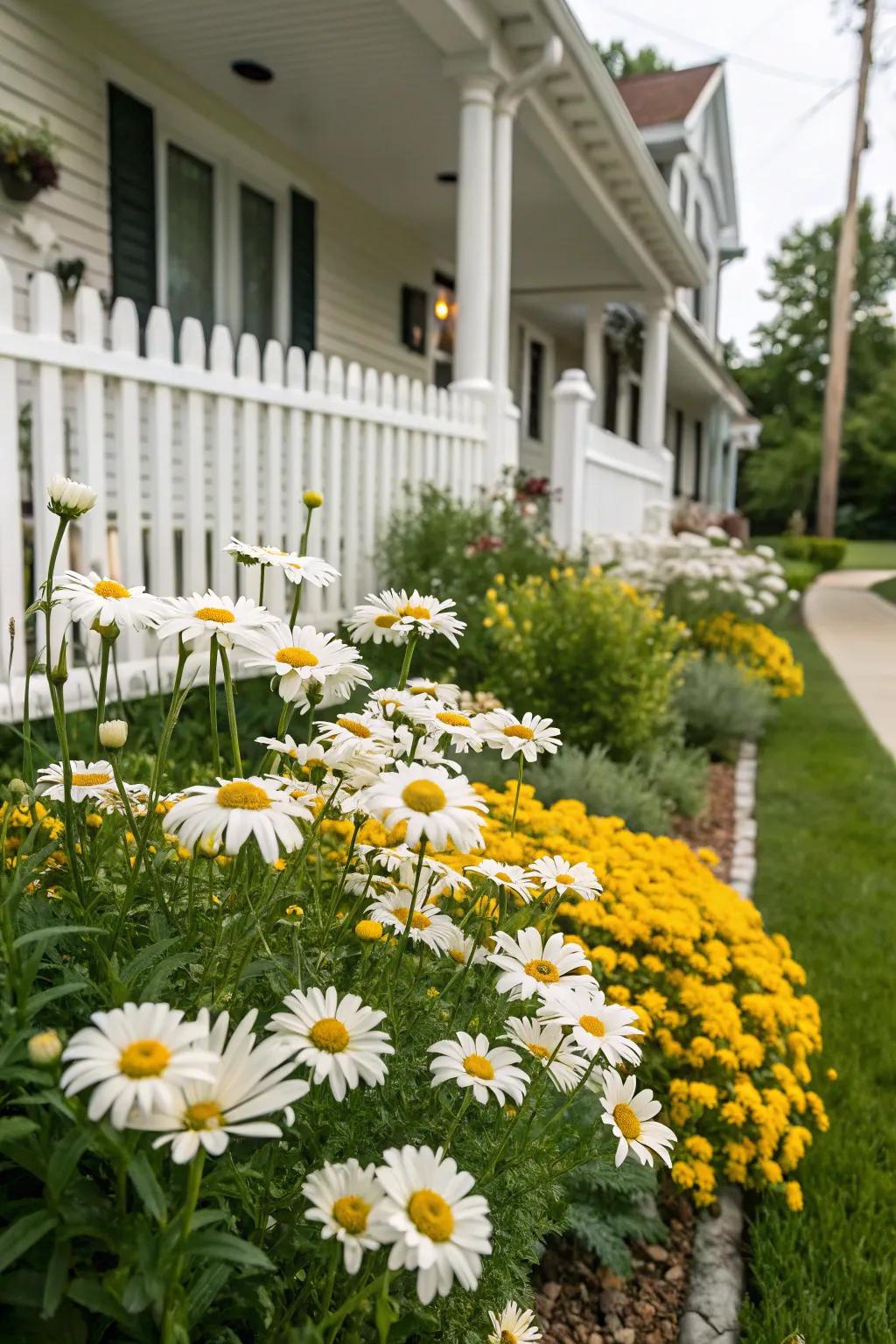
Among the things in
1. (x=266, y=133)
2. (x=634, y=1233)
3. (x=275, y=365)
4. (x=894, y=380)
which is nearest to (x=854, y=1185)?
(x=634, y=1233)

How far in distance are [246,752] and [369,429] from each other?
2.02 metres

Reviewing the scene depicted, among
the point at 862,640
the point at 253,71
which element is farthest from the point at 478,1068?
the point at 862,640

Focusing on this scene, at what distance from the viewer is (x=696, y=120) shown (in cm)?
1619

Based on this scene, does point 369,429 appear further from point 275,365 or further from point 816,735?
point 816,735

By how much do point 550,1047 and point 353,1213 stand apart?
406mm

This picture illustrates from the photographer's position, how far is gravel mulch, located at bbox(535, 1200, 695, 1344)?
178 centimetres

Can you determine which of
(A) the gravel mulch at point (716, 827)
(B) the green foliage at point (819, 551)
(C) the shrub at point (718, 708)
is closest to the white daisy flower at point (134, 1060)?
(A) the gravel mulch at point (716, 827)

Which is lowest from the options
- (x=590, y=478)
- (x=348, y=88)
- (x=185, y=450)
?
(x=185, y=450)

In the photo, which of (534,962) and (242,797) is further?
(534,962)

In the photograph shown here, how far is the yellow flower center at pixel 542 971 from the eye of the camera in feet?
4.05

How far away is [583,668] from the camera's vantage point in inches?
175

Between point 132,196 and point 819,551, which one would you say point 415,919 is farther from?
point 819,551

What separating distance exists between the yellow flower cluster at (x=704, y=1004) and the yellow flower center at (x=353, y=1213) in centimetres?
93

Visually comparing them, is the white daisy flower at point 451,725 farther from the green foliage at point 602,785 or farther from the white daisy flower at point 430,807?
the green foliage at point 602,785
